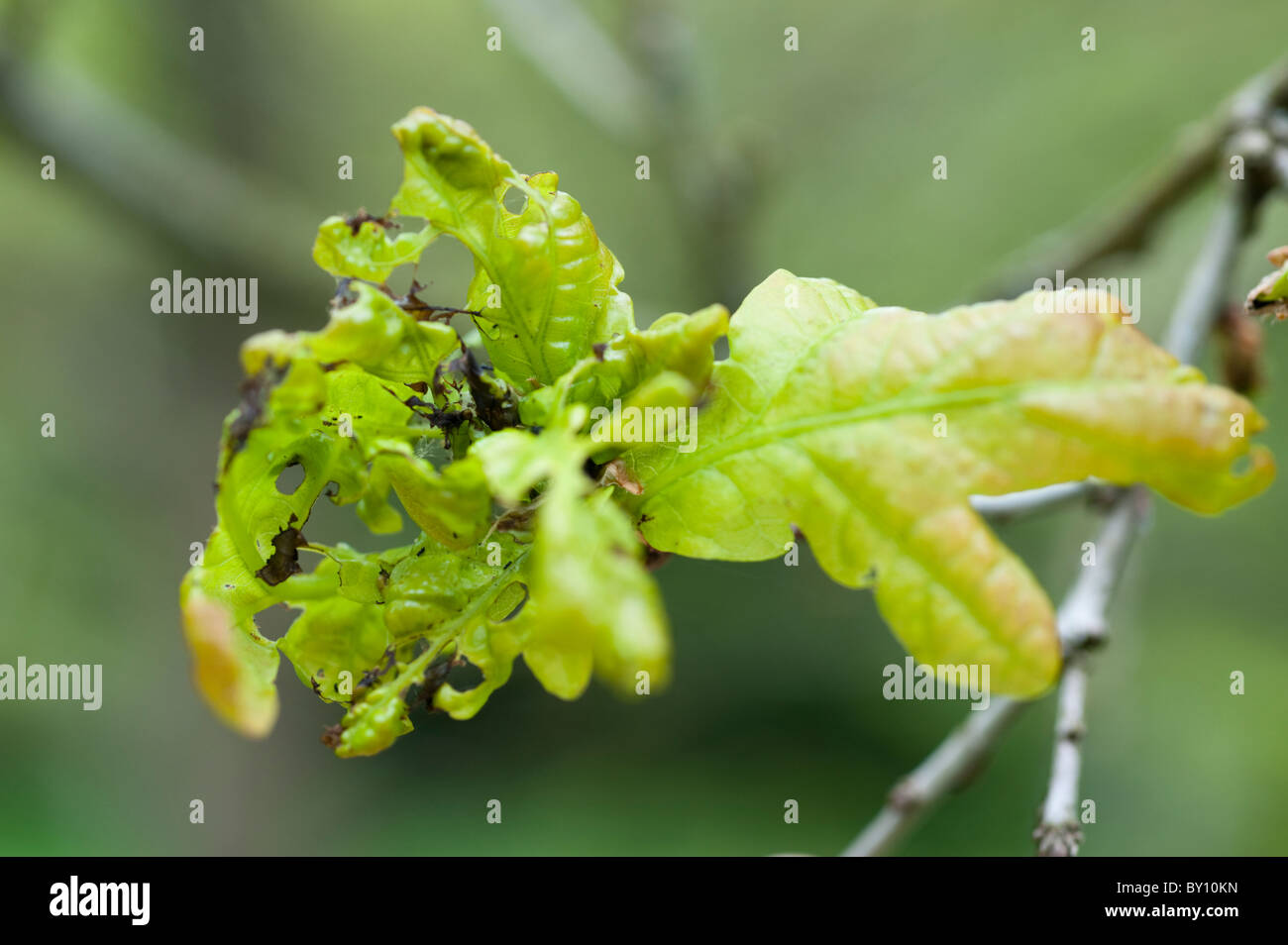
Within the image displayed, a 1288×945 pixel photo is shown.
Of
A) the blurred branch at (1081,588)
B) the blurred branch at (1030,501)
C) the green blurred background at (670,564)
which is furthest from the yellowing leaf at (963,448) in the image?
the green blurred background at (670,564)

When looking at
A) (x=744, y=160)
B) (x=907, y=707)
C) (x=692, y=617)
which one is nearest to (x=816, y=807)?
(x=907, y=707)

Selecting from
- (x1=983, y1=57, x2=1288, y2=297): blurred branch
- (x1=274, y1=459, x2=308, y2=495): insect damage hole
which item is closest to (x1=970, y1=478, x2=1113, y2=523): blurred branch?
(x1=983, y1=57, x2=1288, y2=297): blurred branch

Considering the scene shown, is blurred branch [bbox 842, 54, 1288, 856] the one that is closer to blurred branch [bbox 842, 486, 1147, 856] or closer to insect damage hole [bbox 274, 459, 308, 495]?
blurred branch [bbox 842, 486, 1147, 856]

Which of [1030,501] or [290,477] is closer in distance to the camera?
[1030,501]

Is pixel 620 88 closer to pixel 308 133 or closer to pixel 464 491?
pixel 308 133

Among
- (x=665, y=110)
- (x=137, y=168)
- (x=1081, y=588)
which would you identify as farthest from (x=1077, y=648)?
(x=137, y=168)

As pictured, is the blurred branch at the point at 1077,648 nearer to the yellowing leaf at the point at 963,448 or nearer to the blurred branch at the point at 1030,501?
the blurred branch at the point at 1030,501

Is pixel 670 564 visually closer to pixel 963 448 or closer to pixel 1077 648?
pixel 1077 648
